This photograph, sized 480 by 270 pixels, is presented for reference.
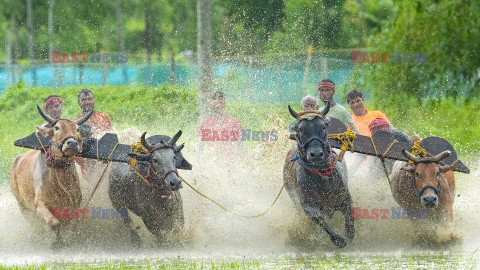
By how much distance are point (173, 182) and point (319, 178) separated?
1627mm

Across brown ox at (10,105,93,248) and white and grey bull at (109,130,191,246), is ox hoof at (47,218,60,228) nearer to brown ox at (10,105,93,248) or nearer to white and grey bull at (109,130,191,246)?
brown ox at (10,105,93,248)

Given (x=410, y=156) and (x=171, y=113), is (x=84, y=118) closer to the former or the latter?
(x=410, y=156)

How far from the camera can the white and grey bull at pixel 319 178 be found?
8.87 metres

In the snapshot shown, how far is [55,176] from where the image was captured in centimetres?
960

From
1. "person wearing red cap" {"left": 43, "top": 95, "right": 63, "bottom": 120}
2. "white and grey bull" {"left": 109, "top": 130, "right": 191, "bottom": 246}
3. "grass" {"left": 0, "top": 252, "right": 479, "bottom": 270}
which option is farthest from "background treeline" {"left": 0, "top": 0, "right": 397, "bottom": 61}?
"grass" {"left": 0, "top": 252, "right": 479, "bottom": 270}

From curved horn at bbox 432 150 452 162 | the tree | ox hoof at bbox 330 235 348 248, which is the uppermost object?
the tree

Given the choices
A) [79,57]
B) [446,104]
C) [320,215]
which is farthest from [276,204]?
[79,57]

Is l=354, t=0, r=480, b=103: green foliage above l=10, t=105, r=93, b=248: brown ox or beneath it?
above

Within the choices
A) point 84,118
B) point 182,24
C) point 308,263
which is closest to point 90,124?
point 84,118

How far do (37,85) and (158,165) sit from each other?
18.1m

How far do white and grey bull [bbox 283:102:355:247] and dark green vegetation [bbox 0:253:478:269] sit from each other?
0.49 m

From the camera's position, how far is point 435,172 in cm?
891

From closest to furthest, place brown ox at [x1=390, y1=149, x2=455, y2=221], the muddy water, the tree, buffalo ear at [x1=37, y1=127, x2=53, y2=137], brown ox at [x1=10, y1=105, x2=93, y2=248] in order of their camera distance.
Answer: brown ox at [x1=390, y1=149, x2=455, y2=221]
brown ox at [x1=10, y1=105, x2=93, y2=248]
buffalo ear at [x1=37, y1=127, x2=53, y2=137]
the muddy water
the tree

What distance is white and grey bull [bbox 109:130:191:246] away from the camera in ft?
30.2
